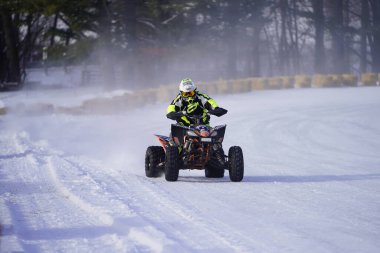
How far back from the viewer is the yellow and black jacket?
46.7 feet

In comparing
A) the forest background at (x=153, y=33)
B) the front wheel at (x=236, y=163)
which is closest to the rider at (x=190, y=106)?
the front wheel at (x=236, y=163)

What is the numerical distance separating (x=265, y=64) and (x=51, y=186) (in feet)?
386

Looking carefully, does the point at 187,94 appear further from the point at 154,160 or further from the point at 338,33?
the point at 338,33

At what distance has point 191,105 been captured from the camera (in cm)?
1437

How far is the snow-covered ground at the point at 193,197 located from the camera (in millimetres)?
8117

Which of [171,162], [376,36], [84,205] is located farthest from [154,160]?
[376,36]

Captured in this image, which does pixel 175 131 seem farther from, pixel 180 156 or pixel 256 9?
pixel 256 9

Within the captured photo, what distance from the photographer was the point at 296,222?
30.0ft

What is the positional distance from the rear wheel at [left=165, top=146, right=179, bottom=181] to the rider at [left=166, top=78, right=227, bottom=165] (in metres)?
0.81

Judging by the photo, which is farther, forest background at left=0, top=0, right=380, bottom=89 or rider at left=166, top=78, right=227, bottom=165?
forest background at left=0, top=0, right=380, bottom=89

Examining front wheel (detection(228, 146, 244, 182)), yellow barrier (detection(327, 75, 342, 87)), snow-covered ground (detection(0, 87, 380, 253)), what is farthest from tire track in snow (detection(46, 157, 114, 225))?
yellow barrier (detection(327, 75, 342, 87))

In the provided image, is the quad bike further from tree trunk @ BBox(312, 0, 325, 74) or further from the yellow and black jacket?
tree trunk @ BBox(312, 0, 325, 74)

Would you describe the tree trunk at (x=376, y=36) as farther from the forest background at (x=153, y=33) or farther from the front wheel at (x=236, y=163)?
the front wheel at (x=236, y=163)

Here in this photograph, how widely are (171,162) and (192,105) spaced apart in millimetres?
1506
